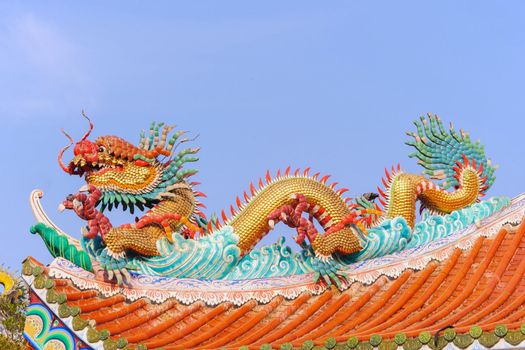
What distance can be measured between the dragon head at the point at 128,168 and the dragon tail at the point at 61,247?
25.2 inches

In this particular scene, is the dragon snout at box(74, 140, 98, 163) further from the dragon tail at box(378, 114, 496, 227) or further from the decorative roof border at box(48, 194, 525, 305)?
the dragon tail at box(378, 114, 496, 227)

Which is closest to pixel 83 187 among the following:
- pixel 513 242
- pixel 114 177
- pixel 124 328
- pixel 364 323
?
pixel 114 177

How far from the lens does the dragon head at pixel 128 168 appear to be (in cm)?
995

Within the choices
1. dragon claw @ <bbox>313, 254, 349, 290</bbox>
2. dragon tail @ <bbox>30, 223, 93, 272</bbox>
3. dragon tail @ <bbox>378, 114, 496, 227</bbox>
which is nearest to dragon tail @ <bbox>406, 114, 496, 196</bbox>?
dragon tail @ <bbox>378, 114, 496, 227</bbox>

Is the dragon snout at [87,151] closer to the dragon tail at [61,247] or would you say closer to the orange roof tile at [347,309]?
the dragon tail at [61,247]

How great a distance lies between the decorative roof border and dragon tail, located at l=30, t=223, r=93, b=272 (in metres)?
0.07

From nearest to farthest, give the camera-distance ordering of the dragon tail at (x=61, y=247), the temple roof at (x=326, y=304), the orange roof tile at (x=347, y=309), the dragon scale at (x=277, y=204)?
the temple roof at (x=326, y=304) < the orange roof tile at (x=347, y=309) < the dragon tail at (x=61, y=247) < the dragon scale at (x=277, y=204)

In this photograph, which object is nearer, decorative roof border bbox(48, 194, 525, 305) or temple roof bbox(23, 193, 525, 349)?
temple roof bbox(23, 193, 525, 349)

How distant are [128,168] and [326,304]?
8.69 ft

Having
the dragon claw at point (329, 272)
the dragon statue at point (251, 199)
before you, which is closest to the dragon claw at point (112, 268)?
the dragon statue at point (251, 199)

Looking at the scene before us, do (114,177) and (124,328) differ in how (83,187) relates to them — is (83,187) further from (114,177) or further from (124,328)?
(124,328)

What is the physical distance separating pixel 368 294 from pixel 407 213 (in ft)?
4.44

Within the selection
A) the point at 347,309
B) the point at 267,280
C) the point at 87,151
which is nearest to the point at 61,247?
the point at 87,151

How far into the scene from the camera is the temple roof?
795cm
